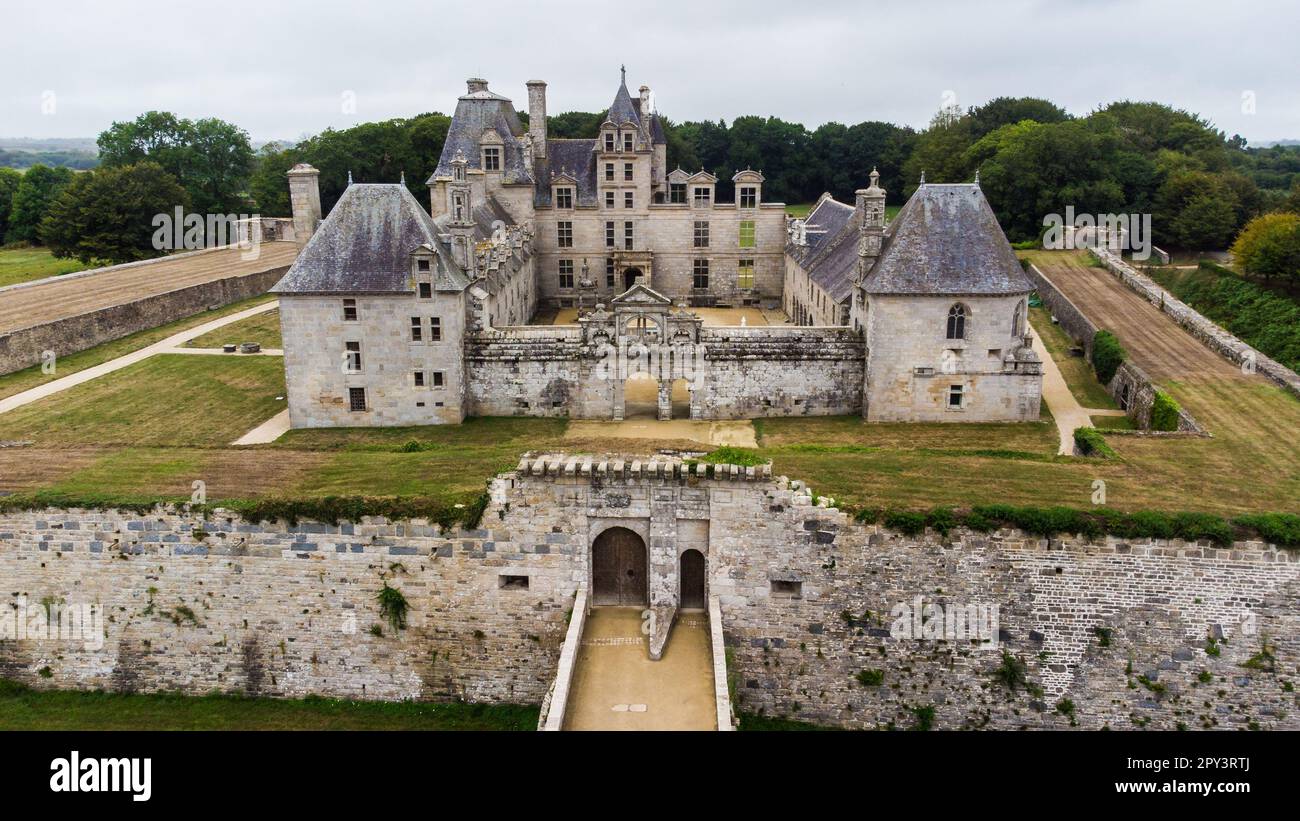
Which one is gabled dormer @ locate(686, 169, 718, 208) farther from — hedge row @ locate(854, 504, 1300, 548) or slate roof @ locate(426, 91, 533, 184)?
hedge row @ locate(854, 504, 1300, 548)

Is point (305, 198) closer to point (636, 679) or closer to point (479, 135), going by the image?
point (479, 135)

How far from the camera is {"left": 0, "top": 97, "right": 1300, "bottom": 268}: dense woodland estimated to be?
215ft

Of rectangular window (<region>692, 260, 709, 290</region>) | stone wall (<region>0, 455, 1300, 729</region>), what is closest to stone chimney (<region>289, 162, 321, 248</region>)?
stone wall (<region>0, 455, 1300, 729</region>)

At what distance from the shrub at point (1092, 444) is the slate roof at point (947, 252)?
20.6ft

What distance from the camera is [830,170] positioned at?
104750 millimetres

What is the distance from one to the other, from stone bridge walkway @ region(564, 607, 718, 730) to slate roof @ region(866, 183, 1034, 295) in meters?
16.6

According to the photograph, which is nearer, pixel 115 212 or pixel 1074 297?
pixel 1074 297

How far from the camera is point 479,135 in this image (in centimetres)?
5362

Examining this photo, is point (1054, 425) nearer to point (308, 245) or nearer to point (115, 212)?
point (308, 245)

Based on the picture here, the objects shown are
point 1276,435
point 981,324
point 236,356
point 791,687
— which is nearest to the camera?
point 791,687

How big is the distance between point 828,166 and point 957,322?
246ft

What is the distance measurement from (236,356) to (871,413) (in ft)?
91.6

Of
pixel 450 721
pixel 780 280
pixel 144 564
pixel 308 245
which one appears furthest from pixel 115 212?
pixel 450 721

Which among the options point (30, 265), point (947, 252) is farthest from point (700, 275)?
point (30, 265)
